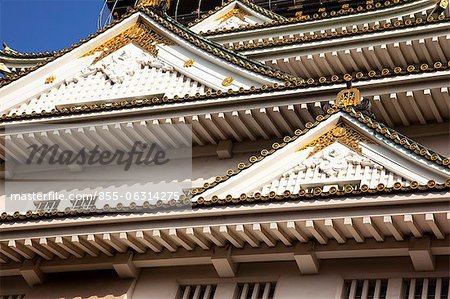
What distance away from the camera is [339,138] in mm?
13859

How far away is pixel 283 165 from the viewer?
13.9 m

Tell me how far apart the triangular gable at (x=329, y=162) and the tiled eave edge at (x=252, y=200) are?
404 millimetres

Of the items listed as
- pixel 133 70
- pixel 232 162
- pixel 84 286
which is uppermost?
pixel 133 70

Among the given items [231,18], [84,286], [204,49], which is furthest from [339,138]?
[231,18]

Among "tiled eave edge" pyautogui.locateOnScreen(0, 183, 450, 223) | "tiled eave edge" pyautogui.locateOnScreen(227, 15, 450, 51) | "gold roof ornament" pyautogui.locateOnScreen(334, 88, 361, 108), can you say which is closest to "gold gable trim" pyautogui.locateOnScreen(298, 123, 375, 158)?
"gold roof ornament" pyautogui.locateOnScreen(334, 88, 361, 108)

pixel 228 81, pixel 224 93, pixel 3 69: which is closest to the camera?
pixel 224 93

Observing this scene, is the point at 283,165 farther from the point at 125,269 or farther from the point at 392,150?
the point at 125,269

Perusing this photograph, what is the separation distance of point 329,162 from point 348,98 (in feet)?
3.82

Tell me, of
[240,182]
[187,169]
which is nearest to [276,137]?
[187,169]

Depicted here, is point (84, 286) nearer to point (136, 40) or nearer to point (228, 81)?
point (228, 81)

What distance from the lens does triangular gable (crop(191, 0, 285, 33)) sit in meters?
23.7

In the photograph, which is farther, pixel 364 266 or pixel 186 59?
pixel 186 59

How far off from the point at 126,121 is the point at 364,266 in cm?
595

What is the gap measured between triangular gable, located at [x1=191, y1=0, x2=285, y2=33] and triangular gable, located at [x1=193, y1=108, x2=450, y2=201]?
32.9 ft
